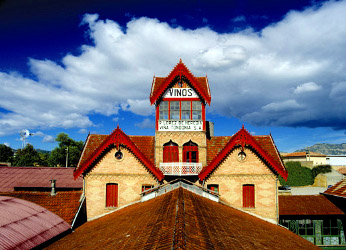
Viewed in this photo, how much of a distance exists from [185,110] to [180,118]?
2.90ft

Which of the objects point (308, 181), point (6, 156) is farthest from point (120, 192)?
point (6, 156)

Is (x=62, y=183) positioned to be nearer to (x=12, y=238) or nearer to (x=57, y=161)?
(x=12, y=238)

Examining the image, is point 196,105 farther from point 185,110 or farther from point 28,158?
point 28,158

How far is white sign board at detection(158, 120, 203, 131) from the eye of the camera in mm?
24625

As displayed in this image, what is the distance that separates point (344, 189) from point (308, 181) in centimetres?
4370

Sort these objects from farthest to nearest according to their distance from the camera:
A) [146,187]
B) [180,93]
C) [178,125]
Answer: [180,93], [178,125], [146,187]

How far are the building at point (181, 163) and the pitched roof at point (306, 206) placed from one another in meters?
4.76

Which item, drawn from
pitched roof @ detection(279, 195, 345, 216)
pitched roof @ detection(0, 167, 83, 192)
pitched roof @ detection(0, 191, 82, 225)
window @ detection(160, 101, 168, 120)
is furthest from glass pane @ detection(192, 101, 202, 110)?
pitched roof @ detection(0, 167, 83, 192)

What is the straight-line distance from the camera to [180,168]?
23.6m

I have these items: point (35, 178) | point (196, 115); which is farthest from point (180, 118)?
point (35, 178)

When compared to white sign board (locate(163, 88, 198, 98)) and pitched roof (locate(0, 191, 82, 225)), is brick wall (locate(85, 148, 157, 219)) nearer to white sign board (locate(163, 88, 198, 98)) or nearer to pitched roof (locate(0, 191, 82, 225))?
pitched roof (locate(0, 191, 82, 225))

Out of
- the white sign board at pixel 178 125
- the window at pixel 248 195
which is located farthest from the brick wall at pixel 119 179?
the window at pixel 248 195

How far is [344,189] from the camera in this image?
2830 cm

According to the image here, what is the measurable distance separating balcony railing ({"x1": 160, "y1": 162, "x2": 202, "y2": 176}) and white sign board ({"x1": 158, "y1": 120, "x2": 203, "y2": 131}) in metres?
3.16
